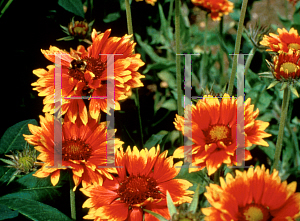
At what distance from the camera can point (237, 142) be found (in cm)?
76

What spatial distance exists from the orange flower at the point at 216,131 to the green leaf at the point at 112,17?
2.48 feet

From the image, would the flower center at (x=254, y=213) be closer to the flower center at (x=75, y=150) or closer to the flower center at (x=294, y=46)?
the flower center at (x=75, y=150)

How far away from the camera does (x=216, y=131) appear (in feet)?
2.70

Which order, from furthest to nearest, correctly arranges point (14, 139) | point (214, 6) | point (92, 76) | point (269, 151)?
1. point (214, 6)
2. point (269, 151)
3. point (14, 139)
4. point (92, 76)

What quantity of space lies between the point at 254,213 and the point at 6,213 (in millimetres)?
498

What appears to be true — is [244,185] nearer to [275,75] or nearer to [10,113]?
[275,75]

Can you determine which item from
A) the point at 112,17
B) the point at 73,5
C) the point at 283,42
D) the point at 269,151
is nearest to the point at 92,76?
the point at 73,5

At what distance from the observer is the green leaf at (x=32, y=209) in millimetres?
699

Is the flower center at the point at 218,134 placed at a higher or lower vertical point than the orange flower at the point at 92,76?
lower

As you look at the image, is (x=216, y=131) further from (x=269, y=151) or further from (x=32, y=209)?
(x=269, y=151)

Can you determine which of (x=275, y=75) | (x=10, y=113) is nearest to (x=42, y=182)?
(x=10, y=113)

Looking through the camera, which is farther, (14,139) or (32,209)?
(14,139)

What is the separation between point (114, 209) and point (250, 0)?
1.78 metres

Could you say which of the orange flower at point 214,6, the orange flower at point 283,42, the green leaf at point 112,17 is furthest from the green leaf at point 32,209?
the orange flower at point 214,6
